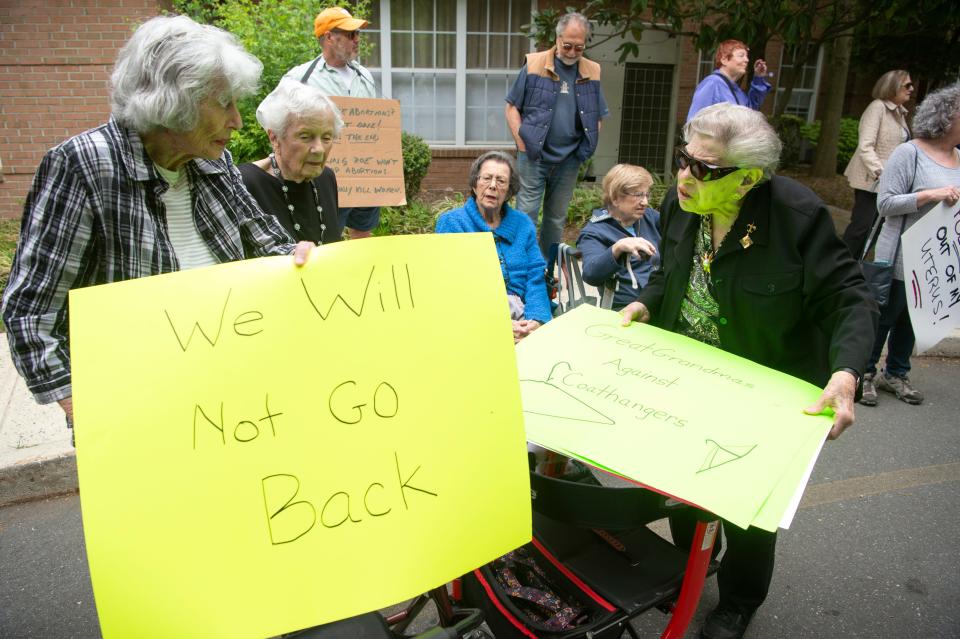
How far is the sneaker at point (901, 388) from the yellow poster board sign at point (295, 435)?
4063 millimetres

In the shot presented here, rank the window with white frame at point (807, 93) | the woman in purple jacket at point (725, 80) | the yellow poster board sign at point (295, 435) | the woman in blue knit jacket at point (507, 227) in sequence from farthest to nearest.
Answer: the window with white frame at point (807, 93) < the woman in purple jacket at point (725, 80) < the woman in blue knit jacket at point (507, 227) < the yellow poster board sign at point (295, 435)

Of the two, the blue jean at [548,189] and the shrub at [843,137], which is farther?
the shrub at [843,137]

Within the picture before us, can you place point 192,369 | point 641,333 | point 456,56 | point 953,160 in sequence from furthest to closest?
point 456,56 < point 953,160 < point 641,333 < point 192,369

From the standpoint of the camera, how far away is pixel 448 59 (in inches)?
387

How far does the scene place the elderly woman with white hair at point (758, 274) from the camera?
68.4 inches

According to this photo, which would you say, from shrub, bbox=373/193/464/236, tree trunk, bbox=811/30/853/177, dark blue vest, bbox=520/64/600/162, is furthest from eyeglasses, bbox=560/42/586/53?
tree trunk, bbox=811/30/853/177

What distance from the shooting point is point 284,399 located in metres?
1.13

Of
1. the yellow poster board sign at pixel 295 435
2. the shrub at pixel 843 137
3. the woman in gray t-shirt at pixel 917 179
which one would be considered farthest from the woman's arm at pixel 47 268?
the shrub at pixel 843 137

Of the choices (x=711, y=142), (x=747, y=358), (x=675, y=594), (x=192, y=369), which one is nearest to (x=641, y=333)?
(x=747, y=358)

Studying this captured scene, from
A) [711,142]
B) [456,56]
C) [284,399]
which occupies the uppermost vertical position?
[456,56]

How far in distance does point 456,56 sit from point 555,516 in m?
9.34

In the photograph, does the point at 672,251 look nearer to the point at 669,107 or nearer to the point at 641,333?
the point at 641,333

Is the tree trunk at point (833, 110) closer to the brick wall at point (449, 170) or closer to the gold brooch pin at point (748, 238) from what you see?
the brick wall at point (449, 170)

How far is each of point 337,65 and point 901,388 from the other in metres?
4.33
